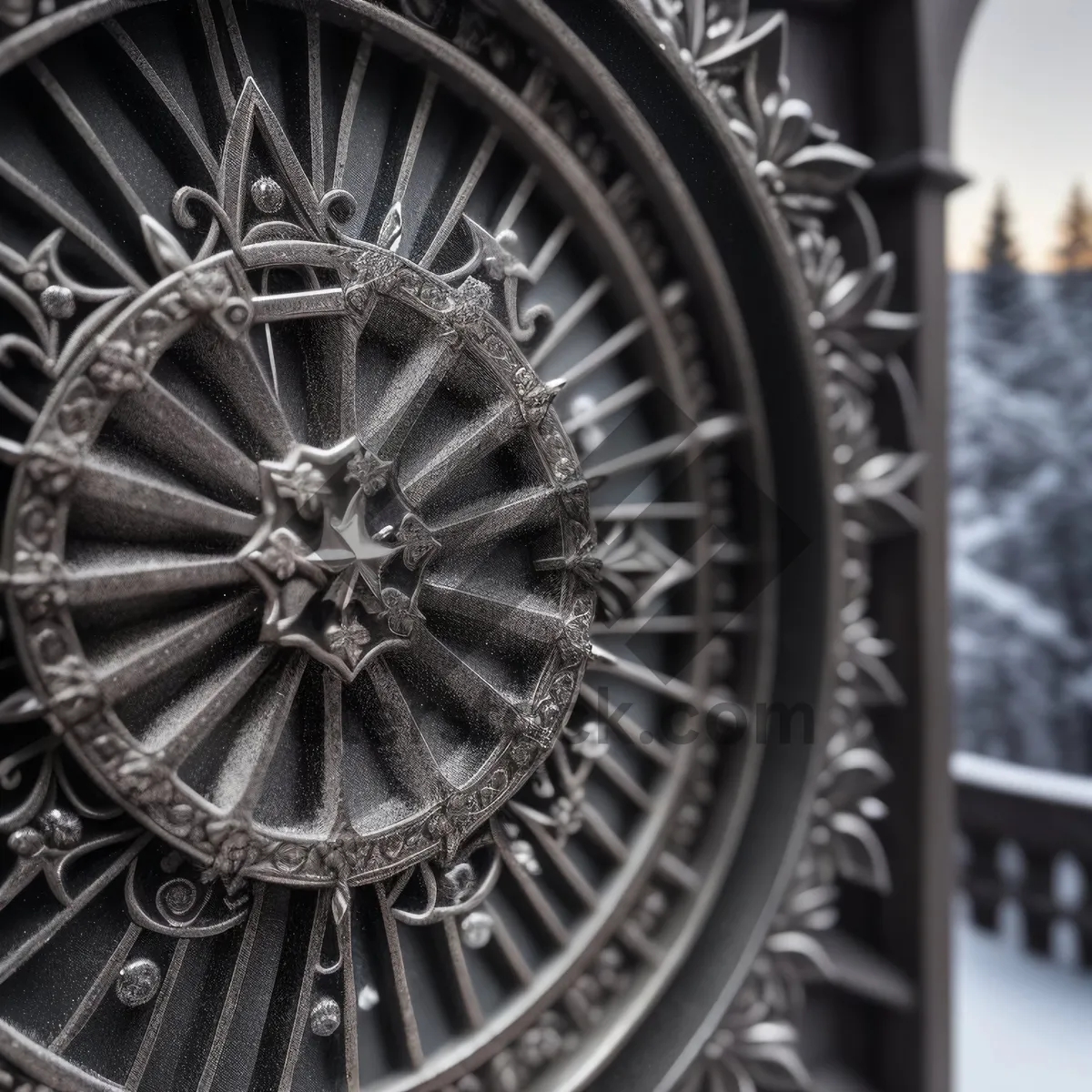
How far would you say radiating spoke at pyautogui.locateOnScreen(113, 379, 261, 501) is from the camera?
13.6 inches

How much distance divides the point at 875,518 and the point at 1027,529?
0.71 m

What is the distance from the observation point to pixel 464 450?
41cm

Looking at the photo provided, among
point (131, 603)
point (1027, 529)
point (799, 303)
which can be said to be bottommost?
point (131, 603)

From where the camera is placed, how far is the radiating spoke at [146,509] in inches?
13.3

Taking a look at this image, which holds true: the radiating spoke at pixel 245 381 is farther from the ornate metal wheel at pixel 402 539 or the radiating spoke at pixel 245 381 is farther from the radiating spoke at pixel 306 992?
the radiating spoke at pixel 306 992

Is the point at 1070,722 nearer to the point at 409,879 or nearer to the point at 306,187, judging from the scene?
the point at 409,879

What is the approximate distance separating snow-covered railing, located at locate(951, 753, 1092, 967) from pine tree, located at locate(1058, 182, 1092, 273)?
23.8 inches

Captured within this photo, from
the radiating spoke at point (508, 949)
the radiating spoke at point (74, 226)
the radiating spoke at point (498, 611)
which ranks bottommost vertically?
the radiating spoke at point (508, 949)

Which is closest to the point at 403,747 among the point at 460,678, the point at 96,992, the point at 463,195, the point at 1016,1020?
the point at 460,678

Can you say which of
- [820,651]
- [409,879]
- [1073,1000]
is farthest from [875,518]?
[1073,1000]

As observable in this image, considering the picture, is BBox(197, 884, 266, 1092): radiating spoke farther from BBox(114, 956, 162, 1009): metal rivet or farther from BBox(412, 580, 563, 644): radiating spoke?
BBox(412, 580, 563, 644): radiating spoke

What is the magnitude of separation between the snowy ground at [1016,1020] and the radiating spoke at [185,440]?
2.35 ft

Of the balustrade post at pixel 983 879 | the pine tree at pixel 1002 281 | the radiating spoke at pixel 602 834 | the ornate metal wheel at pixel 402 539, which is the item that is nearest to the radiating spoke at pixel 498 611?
the ornate metal wheel at pixel 402 539

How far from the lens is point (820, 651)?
0.57 metres
